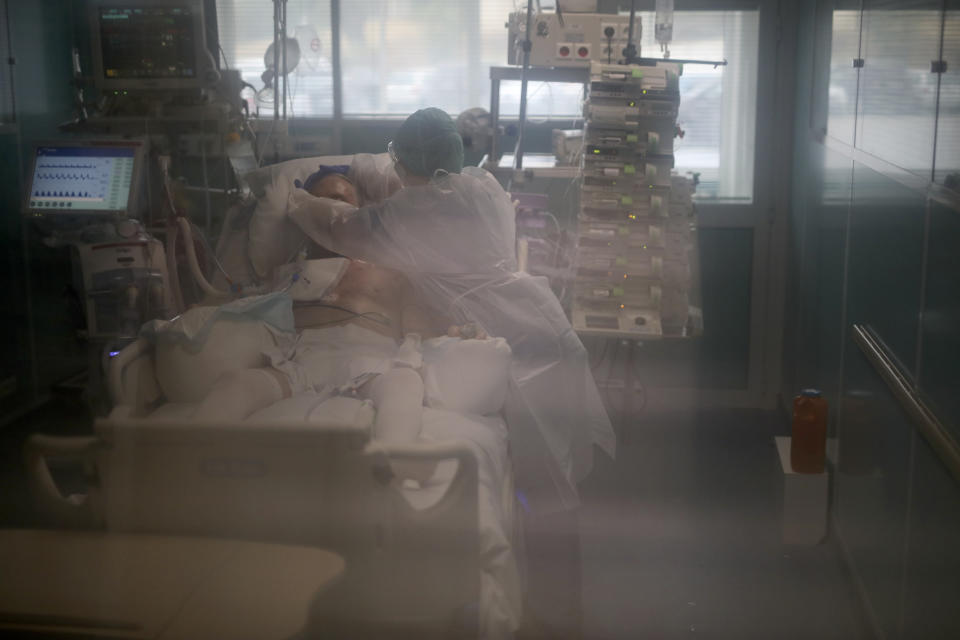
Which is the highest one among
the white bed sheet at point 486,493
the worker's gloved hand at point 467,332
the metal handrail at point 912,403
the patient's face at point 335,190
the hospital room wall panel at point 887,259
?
the patient's face at point 335,190

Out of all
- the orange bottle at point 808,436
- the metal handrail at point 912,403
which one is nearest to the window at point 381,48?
the metal handrail at point 912,403

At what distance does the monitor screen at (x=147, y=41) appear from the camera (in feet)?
4.28

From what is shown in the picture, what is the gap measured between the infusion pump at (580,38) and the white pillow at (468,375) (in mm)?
1102

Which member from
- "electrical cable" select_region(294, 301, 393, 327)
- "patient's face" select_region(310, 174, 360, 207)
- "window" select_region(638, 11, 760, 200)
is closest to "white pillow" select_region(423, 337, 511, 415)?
"electrical cable" select_region(294, 301, 393, 327)

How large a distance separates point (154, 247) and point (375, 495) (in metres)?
0.79

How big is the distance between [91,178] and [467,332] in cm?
86

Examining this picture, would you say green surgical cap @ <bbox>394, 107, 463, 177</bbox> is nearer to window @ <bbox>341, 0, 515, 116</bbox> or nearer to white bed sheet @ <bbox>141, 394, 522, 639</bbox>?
window @ <bbox>341, 0, 515, 116</bbox>

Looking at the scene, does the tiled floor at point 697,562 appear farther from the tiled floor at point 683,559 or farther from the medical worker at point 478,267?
the medical worker at point 478,267

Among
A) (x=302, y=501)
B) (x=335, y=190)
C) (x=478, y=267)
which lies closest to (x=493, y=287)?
(x=478, y=267)

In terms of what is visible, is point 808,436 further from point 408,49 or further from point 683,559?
point 408,49

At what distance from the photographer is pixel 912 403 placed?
4.77ft

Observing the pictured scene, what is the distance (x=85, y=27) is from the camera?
1.33 m

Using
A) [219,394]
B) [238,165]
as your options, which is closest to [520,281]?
[238,165]

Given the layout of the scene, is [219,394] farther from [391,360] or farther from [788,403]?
[788,403]
